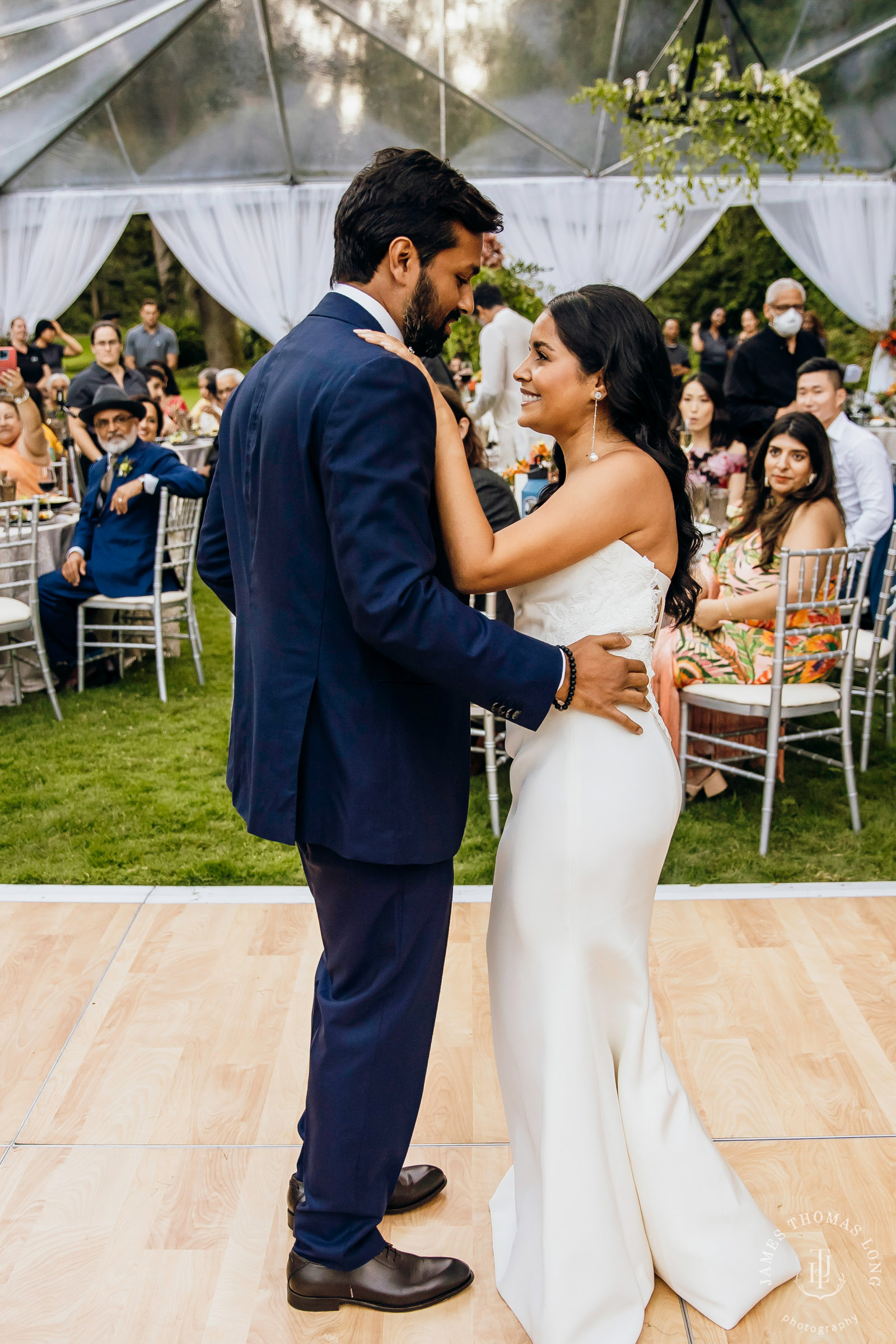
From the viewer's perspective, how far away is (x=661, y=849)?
1830mm

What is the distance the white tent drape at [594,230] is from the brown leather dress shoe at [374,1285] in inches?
391

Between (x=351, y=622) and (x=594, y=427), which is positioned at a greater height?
(x=594, y=427)

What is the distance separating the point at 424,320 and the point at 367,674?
515 mm

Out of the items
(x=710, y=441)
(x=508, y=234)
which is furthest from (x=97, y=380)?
(x=710, y=441)

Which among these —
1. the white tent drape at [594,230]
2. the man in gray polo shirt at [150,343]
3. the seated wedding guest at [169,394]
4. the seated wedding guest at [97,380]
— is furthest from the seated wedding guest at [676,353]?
the man in gray polo shirt at [150,343]

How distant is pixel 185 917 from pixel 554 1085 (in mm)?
1808

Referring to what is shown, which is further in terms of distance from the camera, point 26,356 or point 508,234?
point 508,234

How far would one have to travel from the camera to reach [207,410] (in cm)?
1013

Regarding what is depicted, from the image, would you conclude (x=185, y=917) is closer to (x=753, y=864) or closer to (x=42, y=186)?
(x=753, y=864)

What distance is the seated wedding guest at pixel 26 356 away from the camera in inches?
319

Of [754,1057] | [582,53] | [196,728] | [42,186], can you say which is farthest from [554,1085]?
[42,186]

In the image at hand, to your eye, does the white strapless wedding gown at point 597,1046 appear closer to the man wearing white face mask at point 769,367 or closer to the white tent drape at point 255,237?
the man wearing white face mask at point 769,367

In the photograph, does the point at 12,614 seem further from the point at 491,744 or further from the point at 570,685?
the point at 570,685
